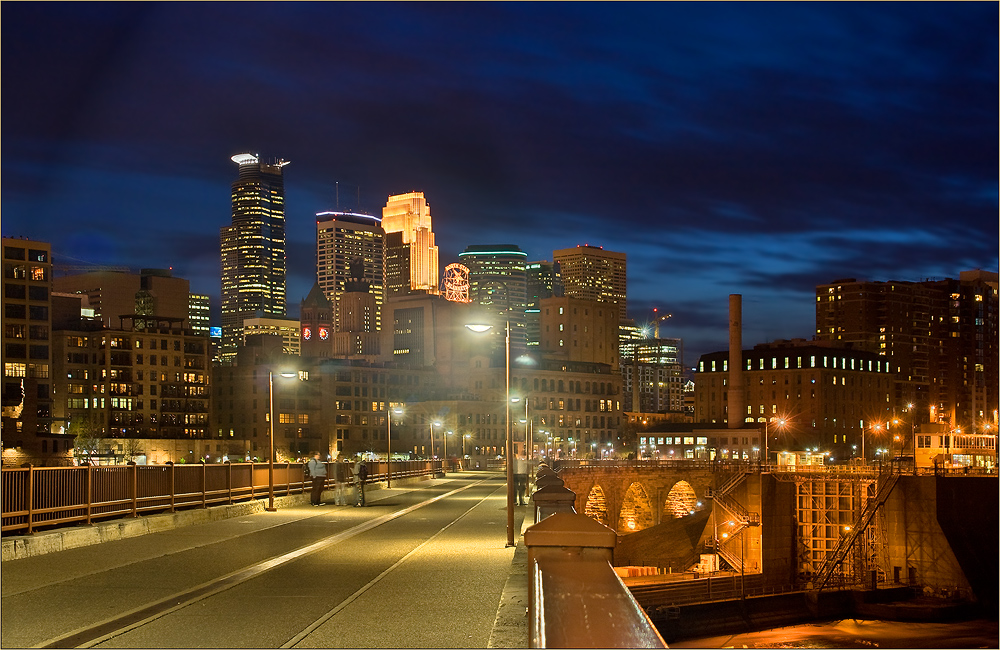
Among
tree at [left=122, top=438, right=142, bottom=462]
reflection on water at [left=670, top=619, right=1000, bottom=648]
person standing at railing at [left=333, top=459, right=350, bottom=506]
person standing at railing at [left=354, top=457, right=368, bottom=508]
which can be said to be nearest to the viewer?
person standing at railing at [left=354, top=457, right=368, bottom=508]

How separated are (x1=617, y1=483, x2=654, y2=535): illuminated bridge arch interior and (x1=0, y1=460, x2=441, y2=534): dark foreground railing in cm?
8393

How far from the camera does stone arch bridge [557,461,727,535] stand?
115 metres

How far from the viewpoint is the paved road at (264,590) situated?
42.7 ft

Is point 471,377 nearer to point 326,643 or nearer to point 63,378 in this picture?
point 63,378

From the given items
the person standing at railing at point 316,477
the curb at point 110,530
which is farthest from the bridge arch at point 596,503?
the curb at point 110,530

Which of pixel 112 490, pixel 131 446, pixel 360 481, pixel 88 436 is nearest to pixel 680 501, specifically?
pixel 131 446

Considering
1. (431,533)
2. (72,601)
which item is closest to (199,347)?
(431,533)

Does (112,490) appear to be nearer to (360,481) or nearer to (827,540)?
(360,481)

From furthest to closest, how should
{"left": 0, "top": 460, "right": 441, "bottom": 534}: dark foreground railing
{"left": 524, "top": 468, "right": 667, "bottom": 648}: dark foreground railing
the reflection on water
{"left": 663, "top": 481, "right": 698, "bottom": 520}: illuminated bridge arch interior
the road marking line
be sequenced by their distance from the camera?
{"left": 663, "top": 481, "right": 698, "bottom": 520}: illuminated bridge arch interior → the reflection on water → {"left": 0, "top": 460, "right": 441, "bottom": 534}: dark foreground railing → the road marking line → {"left": 524, "top": 468, "right": 667, "bottom": 648}: dark foreground railing

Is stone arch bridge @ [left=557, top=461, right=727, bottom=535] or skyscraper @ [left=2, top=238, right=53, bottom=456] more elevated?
skyscraper @ [left=2, top=238, right=53, bottom=456]

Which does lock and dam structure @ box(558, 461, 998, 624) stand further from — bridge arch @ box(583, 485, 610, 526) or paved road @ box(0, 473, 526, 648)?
paved road @ box(0, 473, 526, 648)

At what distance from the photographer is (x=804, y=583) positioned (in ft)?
268

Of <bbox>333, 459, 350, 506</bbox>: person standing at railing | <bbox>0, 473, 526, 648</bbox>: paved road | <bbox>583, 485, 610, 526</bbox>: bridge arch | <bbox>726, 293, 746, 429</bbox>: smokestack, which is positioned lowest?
<bbox>583, 485, 610, 526</bbox>: bridge arch

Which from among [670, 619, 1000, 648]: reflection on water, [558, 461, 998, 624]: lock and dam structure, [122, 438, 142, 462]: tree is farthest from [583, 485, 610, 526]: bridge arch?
[122, 438, 142, 462]: tree
